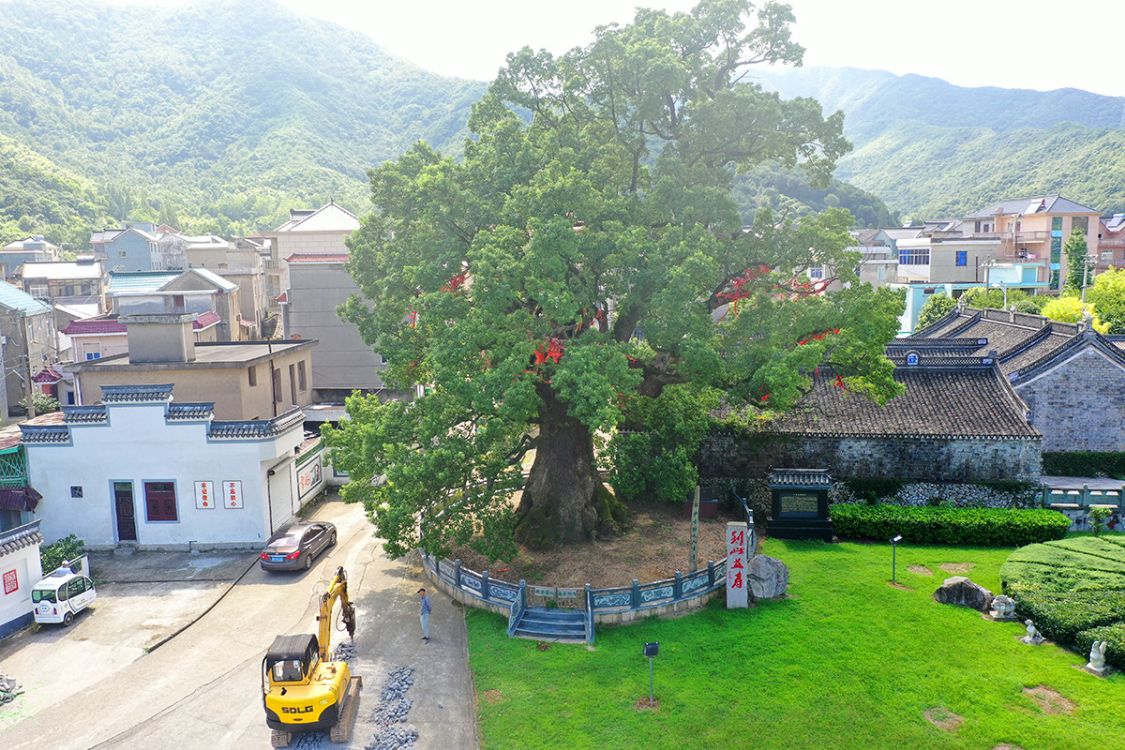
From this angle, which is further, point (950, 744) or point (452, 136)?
point (452, 136)

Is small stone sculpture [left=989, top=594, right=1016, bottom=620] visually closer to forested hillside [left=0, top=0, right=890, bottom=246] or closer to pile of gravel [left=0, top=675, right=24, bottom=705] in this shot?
pile of gravel [left=0, top=675, right=24, bottom=705]

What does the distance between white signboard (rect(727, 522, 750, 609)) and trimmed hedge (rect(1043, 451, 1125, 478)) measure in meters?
16.5

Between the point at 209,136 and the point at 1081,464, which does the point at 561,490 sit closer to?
the point at 1081,464

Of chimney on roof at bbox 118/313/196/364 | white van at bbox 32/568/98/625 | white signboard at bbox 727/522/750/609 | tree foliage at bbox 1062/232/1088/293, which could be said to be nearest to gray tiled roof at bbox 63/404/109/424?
chimney on roof at bbox 118/313/196/364

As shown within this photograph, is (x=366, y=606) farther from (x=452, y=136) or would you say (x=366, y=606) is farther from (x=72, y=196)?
(x=452, y=136)

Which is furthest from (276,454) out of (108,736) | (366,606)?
(108,736)

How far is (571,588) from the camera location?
21.4 metres

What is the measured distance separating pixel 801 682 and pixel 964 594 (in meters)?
6.61

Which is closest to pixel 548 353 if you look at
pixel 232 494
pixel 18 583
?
pixel 232 494

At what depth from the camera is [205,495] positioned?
2659 cm

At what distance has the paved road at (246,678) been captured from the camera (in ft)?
54.9

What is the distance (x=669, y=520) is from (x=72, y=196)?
11996 cm

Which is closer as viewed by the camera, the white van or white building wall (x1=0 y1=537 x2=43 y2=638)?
white building wall (x1=0 y1=537 x2=43 y2=638)

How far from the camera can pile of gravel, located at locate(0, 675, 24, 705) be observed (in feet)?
59.0
